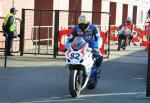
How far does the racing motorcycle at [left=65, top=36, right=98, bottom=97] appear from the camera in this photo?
951 centimetres

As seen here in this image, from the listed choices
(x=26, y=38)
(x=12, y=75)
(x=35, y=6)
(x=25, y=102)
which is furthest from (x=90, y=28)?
(x=35, y=6)

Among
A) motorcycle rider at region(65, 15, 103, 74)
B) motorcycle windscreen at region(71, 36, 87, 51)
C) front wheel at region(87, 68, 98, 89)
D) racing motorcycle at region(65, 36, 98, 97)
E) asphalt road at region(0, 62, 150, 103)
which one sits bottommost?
asphalt road at region(0, 62, 150, 103)

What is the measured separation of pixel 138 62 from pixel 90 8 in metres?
13.5

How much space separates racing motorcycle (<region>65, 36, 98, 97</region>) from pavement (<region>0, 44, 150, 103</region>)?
0.80 feet

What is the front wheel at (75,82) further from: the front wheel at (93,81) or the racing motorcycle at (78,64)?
the front wheel at (93,81)

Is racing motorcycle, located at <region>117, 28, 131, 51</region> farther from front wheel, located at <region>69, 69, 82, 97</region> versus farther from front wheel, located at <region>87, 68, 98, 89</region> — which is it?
front wheel, located at <region>69, 69, 82, 97</region>

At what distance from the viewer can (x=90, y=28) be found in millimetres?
10367

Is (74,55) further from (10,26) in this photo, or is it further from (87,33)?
(10,26)

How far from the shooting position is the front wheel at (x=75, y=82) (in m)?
9.42

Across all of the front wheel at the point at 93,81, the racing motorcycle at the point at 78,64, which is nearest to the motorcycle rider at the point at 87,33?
the racing motorcycle at the point at 78,64

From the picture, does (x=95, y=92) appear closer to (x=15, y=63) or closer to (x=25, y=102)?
(x=25, y=102)

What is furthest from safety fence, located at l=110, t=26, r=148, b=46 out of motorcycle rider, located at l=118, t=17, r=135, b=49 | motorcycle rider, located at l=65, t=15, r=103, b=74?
motorcycle rider, located at l=65, t=15, r=103, b=74

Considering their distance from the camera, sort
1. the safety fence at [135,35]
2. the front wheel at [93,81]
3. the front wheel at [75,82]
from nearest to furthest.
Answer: the front wheel at [75,82] < the front wheel at [93,81] < the safety fence at [135,35]

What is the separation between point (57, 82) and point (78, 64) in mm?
2232
